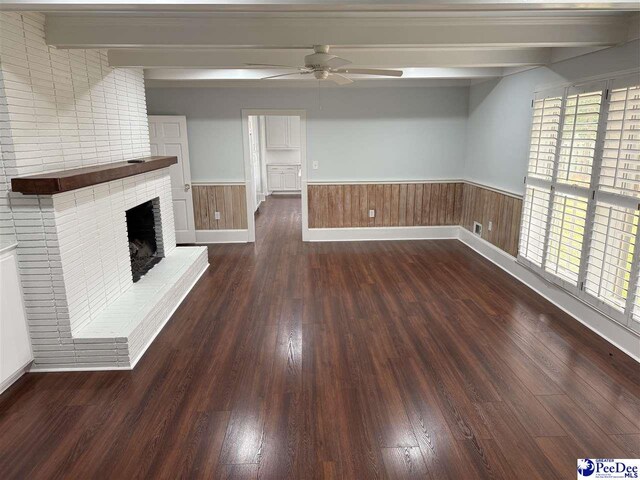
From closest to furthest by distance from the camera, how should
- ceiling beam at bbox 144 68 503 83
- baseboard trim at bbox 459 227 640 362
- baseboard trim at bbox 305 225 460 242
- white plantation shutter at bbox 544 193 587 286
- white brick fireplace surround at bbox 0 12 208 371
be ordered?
white brick fireplace surround at bbox 0 12 208 371
baseboard trim at bbox 459 227 640 362
white plantation shutter at bbox 544 193 587 286
ceiling beam at bbox 144 68 503 83
baseboard trim at bbox 305 225 460 242

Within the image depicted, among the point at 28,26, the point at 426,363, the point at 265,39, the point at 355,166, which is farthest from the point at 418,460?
the point at 355,166

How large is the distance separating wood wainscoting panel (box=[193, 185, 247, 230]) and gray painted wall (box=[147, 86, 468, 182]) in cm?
18

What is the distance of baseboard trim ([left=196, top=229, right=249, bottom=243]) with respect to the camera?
6477 mm

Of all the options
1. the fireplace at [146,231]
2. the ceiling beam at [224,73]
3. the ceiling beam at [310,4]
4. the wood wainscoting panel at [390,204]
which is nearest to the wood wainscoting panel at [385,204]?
the wood wainscoting panel at [390,204]

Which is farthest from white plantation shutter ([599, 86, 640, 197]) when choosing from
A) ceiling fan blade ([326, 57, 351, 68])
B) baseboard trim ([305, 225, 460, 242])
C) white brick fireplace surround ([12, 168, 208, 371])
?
white brick fireplace surround ([12, 168, 208, 371])

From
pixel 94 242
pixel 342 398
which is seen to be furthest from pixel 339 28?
pixel 342 398

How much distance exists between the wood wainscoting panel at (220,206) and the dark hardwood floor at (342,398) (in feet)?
7.82

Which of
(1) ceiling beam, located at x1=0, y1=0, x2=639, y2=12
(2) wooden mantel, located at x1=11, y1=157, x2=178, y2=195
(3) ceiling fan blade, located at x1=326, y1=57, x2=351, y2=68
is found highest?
(1) ceiling beam, located at x1=0, y1=0, x2=639, y2=12

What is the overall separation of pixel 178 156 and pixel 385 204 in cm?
325

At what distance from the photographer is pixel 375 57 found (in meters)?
4.28

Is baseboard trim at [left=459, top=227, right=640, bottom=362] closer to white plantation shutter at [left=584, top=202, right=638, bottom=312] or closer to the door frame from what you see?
white plantation shutter at [left=584, top=202, right=638, bottom=312]

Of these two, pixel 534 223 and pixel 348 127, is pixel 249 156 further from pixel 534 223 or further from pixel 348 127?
pixel 534 223

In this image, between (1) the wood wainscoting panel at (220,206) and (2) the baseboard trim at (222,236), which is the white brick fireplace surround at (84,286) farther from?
(2) the baseboard trim at (222,236)

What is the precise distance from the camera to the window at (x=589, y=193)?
10.1 feet
